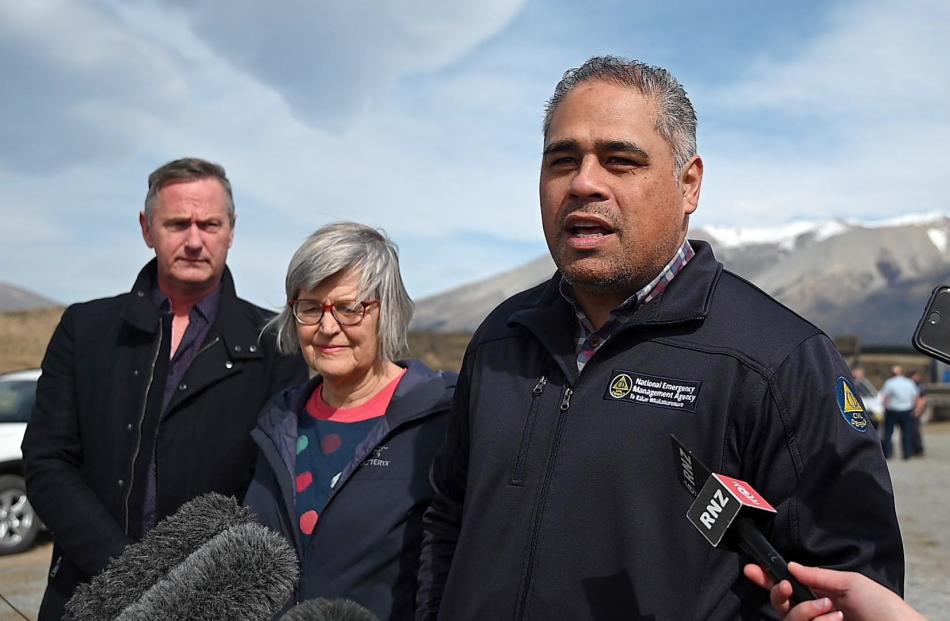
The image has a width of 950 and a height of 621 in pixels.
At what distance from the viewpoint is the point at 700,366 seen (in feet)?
6.08

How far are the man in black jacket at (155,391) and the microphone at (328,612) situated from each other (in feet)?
3.56

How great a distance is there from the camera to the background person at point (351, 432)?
2.49m

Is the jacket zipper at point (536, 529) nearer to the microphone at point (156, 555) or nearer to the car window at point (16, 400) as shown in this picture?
the microphone at point (156, 555)

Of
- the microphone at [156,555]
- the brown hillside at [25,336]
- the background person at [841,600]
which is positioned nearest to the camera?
the background person at [841,600]

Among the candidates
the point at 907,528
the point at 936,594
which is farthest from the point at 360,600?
the point at 907,528

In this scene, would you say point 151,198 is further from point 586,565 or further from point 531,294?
point 586,565

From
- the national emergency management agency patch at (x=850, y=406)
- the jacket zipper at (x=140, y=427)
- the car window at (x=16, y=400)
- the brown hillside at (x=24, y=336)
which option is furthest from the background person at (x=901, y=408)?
the brown hillside at (x=24, y=336)

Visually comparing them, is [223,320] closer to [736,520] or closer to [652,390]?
[652,390]

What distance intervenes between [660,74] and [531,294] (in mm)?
618

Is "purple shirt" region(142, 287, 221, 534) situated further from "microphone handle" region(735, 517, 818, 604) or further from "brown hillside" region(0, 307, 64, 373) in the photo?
"brown hillside" region(0, 307, 64, 373)

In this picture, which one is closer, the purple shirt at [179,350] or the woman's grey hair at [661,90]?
the woman's grey hair at [661,90]

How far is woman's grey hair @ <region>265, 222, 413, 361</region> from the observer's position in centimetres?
274

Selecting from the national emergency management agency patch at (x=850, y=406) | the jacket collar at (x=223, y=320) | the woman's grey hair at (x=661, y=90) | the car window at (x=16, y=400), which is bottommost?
the car window at (x=16, y=400)

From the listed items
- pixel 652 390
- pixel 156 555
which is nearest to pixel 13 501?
pixel 156 555
